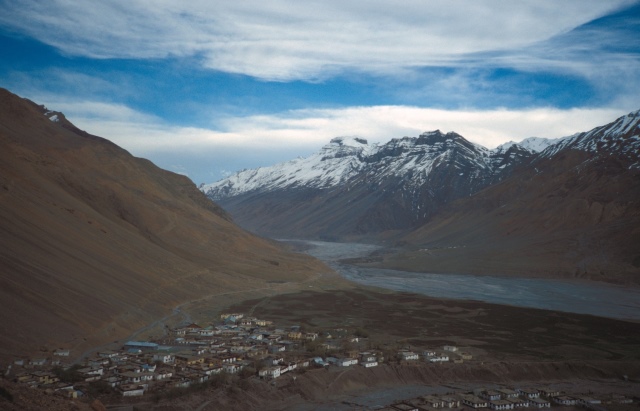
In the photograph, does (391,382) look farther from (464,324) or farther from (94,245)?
(94,245)

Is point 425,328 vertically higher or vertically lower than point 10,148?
lower

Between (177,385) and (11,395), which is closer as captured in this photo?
(11,395)

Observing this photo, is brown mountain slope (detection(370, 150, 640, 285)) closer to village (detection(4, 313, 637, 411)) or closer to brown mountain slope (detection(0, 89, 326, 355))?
brown mountain slope (detection(0, 89, 326, 355))

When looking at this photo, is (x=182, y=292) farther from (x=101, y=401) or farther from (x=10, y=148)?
(x=101, y=401)

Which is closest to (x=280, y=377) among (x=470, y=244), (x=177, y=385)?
(x=177, y=385)

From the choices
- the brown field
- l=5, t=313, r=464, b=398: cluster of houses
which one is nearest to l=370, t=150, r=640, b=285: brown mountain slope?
the brown field

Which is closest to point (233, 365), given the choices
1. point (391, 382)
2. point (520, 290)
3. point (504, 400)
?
point (391, 382)

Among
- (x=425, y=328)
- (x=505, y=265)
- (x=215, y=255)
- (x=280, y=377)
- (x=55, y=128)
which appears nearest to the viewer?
(x=280, y=377)
